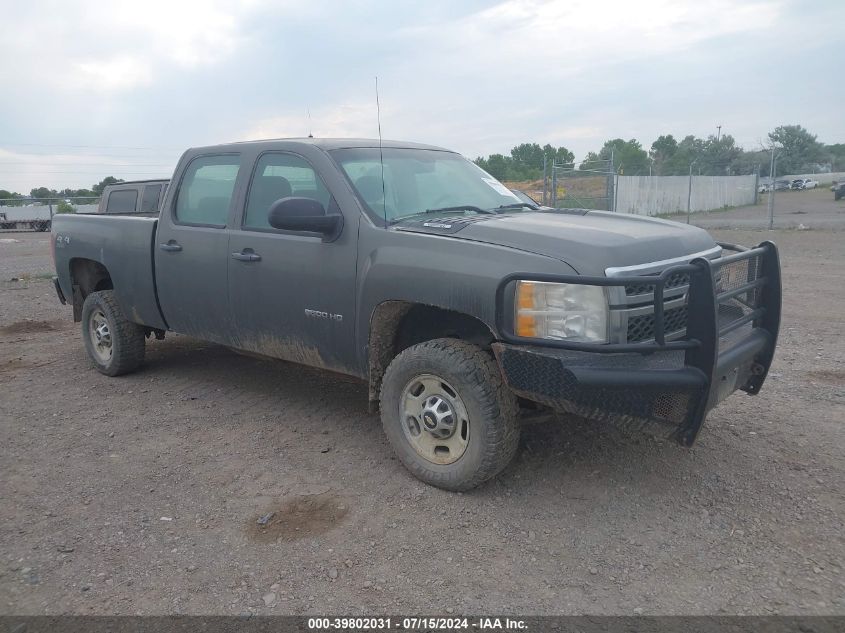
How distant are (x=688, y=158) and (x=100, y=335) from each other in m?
36.3

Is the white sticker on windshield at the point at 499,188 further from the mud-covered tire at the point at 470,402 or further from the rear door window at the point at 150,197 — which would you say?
the rear door window at the point at 150,197

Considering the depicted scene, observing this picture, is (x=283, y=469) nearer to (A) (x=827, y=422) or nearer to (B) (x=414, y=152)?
(B) (x=414, y=152)

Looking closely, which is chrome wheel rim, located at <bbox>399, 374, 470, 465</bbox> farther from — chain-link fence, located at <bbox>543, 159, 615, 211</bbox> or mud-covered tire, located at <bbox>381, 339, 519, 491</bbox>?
chain-link fence, located at <bbox>543, 159, 615, 211</bbox>

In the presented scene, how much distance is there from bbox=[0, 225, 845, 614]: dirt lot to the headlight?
Answer: 956mm

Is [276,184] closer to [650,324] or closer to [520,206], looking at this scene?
[520,206]

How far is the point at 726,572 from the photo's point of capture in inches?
121

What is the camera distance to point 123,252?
18.8ft

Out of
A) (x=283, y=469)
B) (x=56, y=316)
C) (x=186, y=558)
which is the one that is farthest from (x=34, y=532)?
(x=56, y=316)

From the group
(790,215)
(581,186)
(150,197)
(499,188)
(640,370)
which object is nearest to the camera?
(640,370)

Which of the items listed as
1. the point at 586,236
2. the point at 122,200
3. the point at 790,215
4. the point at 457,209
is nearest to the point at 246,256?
the point at 457,209

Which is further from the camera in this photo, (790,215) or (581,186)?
(790,215)

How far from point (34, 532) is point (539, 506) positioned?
8.29ft

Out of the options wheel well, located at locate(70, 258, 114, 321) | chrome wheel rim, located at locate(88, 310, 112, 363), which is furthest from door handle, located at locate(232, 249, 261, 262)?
wheel well, located at locate(70, 258, 114, 321)

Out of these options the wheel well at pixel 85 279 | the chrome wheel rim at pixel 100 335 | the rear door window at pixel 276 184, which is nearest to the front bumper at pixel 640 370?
the rear door window at pixel 276 184
